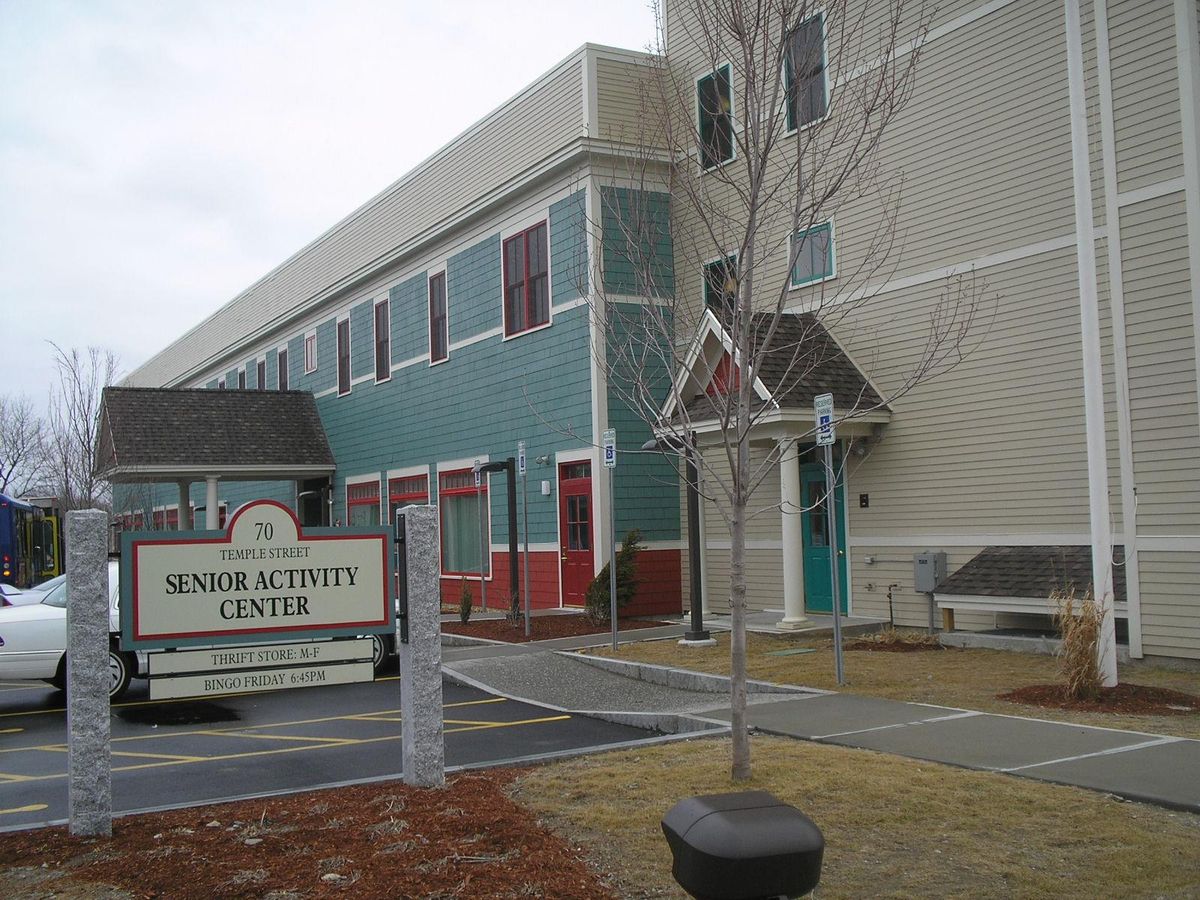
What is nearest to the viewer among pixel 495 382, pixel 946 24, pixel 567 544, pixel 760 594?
pixel 946 24

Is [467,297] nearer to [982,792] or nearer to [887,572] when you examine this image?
[887,572]

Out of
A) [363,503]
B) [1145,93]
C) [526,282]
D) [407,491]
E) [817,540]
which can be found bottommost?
[817,540]

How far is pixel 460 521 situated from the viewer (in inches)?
985

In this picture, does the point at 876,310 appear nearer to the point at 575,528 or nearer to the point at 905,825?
the point at 575,528

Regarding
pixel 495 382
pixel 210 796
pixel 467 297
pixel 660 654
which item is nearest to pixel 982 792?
pixel 210 796

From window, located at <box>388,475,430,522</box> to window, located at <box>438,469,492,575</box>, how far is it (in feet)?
2.06

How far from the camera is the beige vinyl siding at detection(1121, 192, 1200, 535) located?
1227cm

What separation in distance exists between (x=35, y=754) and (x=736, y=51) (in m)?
12.4

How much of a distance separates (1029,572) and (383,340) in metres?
19.0

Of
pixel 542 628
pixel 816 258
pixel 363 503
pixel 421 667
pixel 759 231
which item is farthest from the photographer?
pixel 363 503

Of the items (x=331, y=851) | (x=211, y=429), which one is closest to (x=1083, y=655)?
(x=331, y=851)

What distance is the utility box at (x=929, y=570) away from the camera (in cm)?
1495

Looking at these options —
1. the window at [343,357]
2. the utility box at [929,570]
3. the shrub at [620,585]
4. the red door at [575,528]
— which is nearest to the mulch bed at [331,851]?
the utility box at [929,570]

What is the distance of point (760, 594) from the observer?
18.7 m
